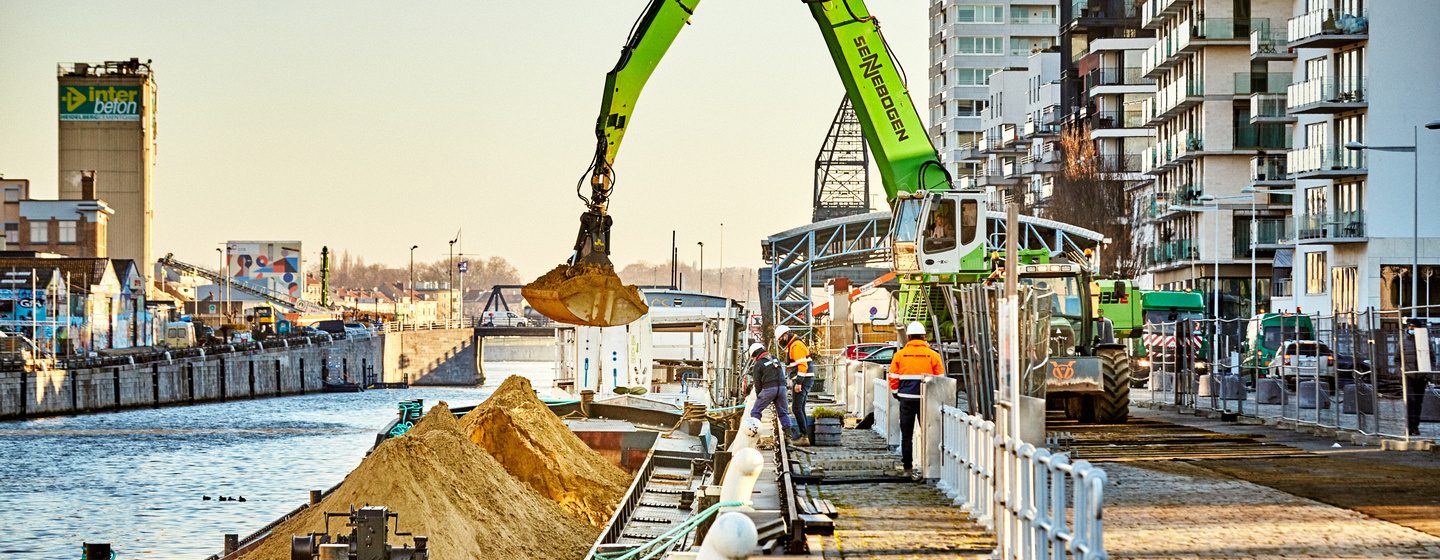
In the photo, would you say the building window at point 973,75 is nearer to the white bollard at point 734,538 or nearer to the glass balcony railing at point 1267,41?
the glass balcony railing at point 1267,41

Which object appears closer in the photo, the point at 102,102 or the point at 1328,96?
the point at 1328,96

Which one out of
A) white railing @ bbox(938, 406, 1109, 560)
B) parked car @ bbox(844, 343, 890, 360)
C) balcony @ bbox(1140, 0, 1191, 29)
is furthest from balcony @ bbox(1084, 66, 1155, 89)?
white railing @ bbox(938, 406, 1109, 560)

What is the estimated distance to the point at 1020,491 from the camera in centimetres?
1263

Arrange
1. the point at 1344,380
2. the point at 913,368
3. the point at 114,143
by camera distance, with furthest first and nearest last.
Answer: the point at 114,143 → the point at 1344,380 → the point at 913,368

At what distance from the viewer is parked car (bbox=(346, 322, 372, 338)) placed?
14445 cm

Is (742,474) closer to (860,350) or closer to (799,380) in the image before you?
(799,380)

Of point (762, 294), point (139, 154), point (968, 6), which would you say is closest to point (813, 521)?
point (762, 294)

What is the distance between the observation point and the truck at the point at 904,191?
30.8 m

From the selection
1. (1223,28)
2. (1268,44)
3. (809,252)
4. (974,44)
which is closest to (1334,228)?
(1268,44)

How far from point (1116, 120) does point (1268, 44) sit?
91.4 ft

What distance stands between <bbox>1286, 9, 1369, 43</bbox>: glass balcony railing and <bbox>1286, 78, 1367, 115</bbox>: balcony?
1931mm

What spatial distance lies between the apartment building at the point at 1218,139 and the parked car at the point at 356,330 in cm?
6957

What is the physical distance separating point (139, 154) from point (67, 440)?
117122 millimetres

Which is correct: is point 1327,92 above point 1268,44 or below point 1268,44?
below
